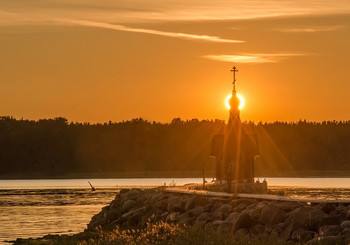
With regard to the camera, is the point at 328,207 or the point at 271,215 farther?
the point at 271,215

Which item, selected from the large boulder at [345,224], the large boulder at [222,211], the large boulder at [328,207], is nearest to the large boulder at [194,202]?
the large boulder at [222,211]

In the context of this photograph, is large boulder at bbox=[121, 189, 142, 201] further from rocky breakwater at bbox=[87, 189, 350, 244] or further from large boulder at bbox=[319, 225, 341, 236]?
large boulder at bbox=[319, 225, 341, 236]

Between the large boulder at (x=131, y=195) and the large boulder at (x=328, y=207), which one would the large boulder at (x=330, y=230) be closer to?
the large boulder at (x=328, y=207)

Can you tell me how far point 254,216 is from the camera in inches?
1444

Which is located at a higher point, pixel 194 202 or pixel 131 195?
pixel 131 195

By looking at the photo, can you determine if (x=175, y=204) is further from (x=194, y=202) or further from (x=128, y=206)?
(x=128, y=206)

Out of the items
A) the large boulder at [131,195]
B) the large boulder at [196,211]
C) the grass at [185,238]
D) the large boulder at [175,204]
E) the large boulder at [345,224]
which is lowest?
the grass at [185,238]

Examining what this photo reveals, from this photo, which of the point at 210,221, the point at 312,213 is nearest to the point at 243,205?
the point at 210,221

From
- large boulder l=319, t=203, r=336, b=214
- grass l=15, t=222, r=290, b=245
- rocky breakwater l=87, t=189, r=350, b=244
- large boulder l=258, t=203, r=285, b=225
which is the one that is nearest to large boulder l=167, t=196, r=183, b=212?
rocky breakwater l=87, t=189, r=350, b=244

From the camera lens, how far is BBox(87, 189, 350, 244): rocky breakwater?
32875 millimetres

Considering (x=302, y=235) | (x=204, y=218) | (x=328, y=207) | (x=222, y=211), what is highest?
(x=328, y=207)

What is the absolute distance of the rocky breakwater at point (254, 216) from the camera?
108ft

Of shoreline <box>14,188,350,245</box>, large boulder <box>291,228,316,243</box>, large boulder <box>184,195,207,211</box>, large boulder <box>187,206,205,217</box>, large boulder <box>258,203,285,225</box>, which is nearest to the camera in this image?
shoreline <box>14,188,350,245</box>

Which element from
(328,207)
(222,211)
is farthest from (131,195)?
(328,207)
